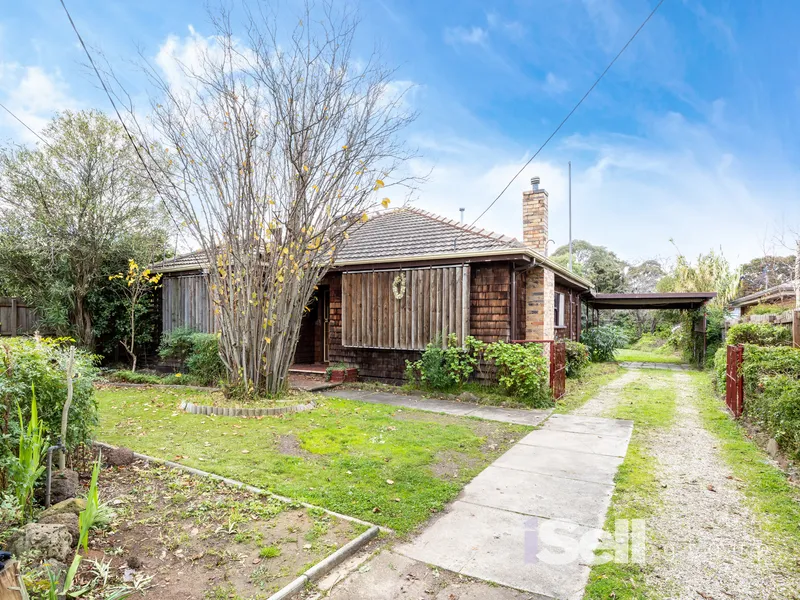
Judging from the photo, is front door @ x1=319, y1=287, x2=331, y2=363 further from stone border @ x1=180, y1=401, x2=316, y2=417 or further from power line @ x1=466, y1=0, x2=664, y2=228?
stone border @ x1=180, y1=401, x2=316, y2=417

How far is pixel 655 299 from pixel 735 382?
8.46 meters

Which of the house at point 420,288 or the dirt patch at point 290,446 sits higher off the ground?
the house at point 420,288

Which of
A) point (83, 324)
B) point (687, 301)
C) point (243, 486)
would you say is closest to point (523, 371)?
point (243, 486)

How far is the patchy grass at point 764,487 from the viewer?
10.0ft

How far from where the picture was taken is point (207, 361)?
8.95 metres

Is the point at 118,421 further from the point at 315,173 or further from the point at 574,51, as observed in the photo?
the point at 574,51

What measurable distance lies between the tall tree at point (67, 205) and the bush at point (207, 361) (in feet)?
11.6

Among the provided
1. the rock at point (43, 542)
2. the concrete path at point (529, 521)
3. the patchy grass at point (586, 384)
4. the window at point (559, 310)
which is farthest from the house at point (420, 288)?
the rock at point (43, 542)

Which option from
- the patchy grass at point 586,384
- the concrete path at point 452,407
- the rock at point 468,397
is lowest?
the patchy grass at point 586,384

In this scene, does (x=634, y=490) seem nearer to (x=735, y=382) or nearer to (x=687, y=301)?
(x=735, y=382)

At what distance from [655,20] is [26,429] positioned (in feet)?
30.0

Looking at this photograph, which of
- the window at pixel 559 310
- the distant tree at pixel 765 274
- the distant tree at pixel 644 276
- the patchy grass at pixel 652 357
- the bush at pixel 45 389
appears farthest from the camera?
the distant tree at pixel 644 276

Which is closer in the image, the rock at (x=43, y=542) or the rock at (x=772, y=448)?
the rock at (x=43, y=542)

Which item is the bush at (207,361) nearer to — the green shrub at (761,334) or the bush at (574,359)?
the bush at (574,359)
